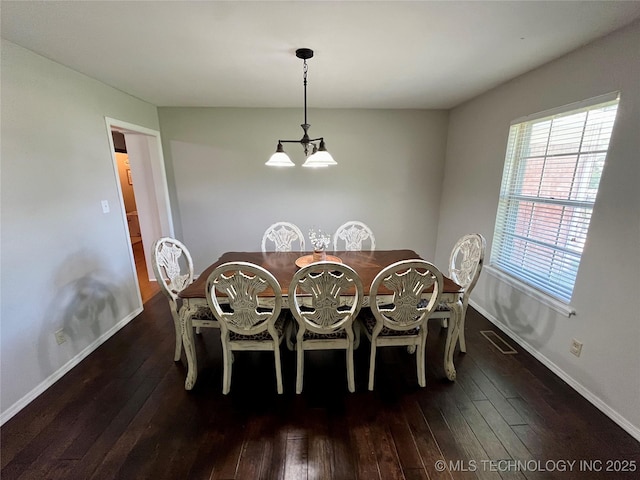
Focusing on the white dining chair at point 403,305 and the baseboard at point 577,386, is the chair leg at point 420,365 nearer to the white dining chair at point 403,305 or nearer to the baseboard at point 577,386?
the white dining chair at point 403,305

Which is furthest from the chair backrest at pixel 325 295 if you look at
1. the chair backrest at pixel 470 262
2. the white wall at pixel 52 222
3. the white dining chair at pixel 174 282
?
the white wall at pixel 52 222

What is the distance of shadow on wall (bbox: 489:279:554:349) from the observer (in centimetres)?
212

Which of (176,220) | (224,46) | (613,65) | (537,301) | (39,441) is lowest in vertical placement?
(39,441)

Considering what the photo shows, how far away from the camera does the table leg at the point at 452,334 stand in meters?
1.87

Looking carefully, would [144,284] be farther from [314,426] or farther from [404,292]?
[404,292]

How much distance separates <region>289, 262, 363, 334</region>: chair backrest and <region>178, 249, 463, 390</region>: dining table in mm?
102

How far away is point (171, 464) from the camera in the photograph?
1386 millimetres

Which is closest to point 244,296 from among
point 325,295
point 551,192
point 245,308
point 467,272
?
point 245,308

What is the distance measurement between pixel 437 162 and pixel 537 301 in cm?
220

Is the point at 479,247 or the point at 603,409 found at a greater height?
the point at 479,247

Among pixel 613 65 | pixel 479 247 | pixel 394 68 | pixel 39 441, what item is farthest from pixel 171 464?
pixel 613 65

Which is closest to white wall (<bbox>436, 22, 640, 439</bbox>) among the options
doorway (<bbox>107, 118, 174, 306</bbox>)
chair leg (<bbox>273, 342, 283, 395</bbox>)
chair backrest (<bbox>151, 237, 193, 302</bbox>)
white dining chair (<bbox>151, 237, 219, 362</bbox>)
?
chair leg (<bbox>273, 342, 283, 395</bbox>)

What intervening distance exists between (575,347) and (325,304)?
1.86 m

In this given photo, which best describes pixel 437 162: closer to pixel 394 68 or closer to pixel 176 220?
pixel 394 68
